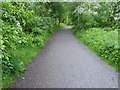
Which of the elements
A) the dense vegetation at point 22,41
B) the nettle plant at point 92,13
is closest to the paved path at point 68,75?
the dense vegetation at point 22,41

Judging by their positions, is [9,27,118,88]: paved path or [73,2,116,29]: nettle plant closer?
[9,27,118,88]: paved path

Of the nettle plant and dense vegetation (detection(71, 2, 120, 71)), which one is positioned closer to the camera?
dense vegetation (detection(71, 2, 120, 71))

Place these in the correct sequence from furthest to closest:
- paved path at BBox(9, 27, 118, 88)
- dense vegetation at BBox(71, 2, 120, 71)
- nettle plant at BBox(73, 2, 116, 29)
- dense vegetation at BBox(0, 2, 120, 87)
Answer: nettle plant at BBox(73, 2, 116, 29), dense vegetation at BBox(71, 2, 120, 71), paved path at BBox(9, 27, 118, 88), dense vegetation at BBox(0, 2, 120, 87)

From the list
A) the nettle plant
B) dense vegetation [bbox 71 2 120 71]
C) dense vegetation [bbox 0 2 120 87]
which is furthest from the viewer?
the nettle plant

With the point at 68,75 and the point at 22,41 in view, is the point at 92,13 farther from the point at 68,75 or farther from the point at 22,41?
the point at 68,75

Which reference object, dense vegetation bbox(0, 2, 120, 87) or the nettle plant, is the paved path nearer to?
dense vegetation bbox(0, 2, 120, 87)

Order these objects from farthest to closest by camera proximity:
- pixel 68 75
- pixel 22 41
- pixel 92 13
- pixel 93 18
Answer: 1. pixel 93 18
2. pixel 92 13
3. pixel 22 41
4. pixel 68 75

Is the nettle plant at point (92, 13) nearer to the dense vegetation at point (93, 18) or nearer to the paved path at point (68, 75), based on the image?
the dense vegetation at point (93, 18)

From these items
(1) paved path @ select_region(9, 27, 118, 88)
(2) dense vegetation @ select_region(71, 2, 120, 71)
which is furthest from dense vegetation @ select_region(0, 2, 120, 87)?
(1) paved path @ select_region(9, 27, 118, 88)

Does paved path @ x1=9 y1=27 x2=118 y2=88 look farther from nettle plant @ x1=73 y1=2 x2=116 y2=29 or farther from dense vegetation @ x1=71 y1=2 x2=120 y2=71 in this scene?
nettle plant @ x1=73 y1=2 x2=116 y2=29

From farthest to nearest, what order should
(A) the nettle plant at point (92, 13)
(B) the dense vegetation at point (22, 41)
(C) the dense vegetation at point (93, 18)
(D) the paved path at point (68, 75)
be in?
(A) the nettle plant at point (92, 13) → (C) the dense vegetation at point (93, 18) → (D) the paved path at point (68, 75) → (B) the dense vegetation at point (22, 41)

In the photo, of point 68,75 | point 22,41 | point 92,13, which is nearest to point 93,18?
point 92,13

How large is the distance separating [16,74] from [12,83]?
1.48ft

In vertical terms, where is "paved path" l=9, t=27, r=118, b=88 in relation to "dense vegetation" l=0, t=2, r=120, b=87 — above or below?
below
